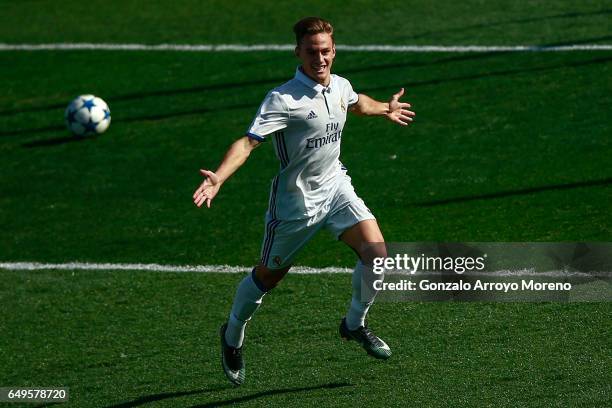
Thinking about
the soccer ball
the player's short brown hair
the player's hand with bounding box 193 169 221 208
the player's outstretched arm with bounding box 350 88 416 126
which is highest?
the player's short brown hair

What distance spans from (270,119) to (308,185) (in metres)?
0.61

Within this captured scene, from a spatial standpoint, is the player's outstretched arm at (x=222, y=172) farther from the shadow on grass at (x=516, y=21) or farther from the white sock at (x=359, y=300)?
the shadow on grass at (x=516, y=21)

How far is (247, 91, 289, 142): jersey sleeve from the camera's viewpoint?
24.6 ft

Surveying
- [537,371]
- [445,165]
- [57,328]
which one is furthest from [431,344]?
[445,165]

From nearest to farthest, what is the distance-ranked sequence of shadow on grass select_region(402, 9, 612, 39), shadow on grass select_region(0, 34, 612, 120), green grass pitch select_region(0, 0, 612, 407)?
green grass pitch select_region(0, 0, 612, 407), shadow on grass select_region(0, 34, 612, 120), shadow on grass select_region(402, 9, 612, 39)

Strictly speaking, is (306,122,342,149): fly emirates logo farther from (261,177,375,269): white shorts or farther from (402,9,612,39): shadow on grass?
(402,9,612,39): shadow on grass

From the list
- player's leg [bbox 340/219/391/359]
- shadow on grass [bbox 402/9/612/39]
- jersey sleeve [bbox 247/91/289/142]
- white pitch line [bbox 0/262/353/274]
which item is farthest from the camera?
shadow on grass [bbox 402/9/612/39]

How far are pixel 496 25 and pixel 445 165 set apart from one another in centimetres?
473

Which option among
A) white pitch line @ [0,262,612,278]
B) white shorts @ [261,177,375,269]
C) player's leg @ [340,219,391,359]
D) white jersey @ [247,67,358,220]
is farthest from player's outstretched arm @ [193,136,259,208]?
white pitch line @ [0,262,612,278]

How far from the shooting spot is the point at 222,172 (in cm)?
718

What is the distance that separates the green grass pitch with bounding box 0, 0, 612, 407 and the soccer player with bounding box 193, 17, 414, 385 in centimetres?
38

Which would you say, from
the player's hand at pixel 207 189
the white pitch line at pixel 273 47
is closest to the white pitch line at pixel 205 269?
the player's hand at pixel 207 189

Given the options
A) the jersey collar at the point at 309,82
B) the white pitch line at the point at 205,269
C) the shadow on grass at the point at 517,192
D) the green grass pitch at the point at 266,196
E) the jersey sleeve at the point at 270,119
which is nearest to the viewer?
the jersey sleeve at the point at 270,119

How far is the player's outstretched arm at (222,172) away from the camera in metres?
6.94
